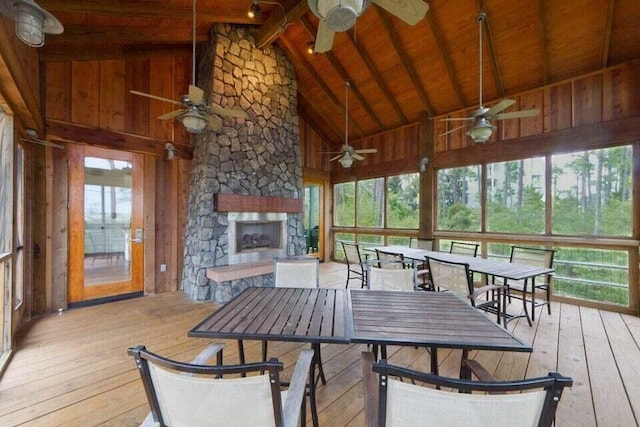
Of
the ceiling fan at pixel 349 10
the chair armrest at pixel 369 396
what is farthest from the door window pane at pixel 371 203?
the chair armrest at pixel 369 396

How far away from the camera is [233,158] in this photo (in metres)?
4.81

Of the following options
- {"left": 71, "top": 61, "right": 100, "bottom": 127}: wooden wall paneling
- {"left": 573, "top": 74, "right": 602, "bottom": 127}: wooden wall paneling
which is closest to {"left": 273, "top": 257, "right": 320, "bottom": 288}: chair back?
{"left": 71, "top": 61, "right": 100, "bottom": 127}: wooden wall paneling

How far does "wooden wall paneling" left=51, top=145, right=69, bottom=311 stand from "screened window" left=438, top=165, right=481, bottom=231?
21.8ft

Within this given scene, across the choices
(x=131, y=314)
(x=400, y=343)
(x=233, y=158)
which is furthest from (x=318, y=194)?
(x=400, y=343)

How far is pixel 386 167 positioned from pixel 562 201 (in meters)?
3.47

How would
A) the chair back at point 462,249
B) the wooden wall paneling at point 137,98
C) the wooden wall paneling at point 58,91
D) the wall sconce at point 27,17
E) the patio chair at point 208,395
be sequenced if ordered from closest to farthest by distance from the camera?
the patio chair at point 208,395
the wall sconce at point 27,17
the wooden wall paneling at point 58,91
the wooden wall paneling at point 137,98
the chair back at point 462,249

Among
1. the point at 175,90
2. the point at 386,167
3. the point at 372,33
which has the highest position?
the point at 372,33

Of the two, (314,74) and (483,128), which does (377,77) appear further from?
(483,128)

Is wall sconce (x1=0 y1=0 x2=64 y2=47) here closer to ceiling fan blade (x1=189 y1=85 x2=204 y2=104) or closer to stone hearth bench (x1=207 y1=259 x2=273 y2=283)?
ceiling fan blade (x1=189 y1=85 x2=204 y2=104)

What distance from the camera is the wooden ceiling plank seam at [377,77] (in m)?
5.07

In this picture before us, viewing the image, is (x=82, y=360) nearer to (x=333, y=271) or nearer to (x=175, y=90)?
(x=175, y=90)

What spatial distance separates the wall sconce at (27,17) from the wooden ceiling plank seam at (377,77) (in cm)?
454

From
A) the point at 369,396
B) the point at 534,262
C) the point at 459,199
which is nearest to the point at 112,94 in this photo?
the point at 369,396

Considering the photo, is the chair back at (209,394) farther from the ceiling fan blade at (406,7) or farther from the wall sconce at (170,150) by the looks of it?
the wall sconce at (170,150)
